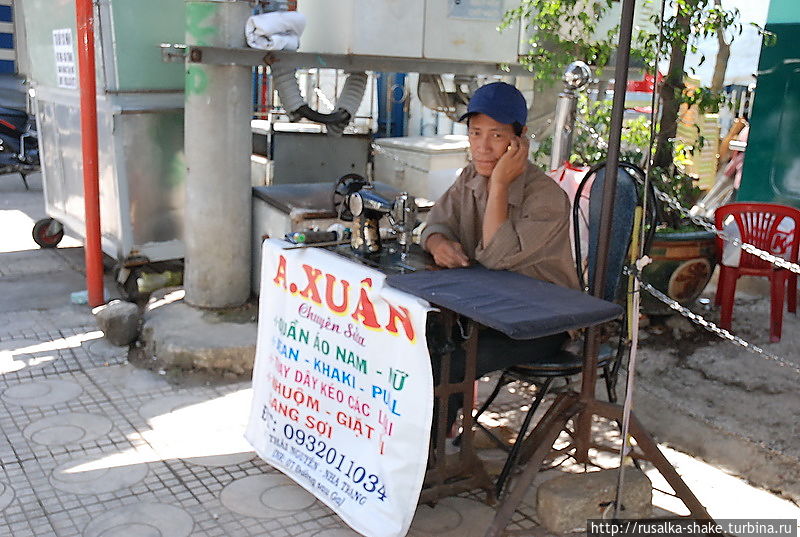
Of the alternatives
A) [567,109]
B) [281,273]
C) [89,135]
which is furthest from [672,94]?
[89,135]

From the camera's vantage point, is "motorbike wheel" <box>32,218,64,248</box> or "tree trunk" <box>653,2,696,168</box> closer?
"tree trunk" <box>653,2,696,168</box>

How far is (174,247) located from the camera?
6246mm

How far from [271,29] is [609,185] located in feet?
9.02

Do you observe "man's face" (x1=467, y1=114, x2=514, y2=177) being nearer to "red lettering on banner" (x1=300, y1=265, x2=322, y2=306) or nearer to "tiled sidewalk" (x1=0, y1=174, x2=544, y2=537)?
"red lettering on banner" (x1=300, y1=265, x2=322, y2=306)

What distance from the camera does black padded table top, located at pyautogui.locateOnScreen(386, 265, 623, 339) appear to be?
2754 mm

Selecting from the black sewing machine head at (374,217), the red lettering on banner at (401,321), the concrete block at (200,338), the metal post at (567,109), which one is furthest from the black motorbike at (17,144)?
the red lettering on banner at (401,321)

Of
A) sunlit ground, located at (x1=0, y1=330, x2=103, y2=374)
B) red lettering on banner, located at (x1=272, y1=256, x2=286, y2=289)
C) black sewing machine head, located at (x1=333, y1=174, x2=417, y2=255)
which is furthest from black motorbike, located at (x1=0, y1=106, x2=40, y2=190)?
black sewing machine head, located at (x1=333, y1=174, x2=417, y2=255)

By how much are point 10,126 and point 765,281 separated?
8.78m

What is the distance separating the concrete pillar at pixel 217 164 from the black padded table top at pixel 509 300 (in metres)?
2.41

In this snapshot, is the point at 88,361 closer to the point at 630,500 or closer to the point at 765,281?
the point at 630,500

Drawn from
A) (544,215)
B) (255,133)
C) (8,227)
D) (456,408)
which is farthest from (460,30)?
(8,227)

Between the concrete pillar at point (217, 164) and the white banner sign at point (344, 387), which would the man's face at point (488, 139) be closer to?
the white banner sign at point (344, 387)

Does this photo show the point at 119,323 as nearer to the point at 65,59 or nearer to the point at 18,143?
the point at 65,59

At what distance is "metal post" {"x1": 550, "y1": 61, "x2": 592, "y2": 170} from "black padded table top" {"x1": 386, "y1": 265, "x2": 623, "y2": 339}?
8.03ft
